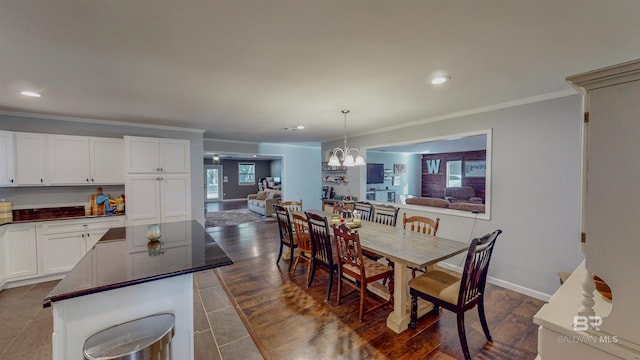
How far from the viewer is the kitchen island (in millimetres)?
1252

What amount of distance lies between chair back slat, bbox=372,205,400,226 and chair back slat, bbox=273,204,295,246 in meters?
1.32

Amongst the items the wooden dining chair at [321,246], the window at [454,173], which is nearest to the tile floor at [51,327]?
the wooden dining chair at [321,246]

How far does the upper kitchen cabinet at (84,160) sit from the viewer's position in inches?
136

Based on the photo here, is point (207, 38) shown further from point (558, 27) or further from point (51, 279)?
point (51, 279)

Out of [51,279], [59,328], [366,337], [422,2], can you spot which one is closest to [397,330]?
[366,337]

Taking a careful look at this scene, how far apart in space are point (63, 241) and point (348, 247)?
3.90 m

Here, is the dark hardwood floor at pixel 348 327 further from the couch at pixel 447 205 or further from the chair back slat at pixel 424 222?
the couch at pixel 447 205

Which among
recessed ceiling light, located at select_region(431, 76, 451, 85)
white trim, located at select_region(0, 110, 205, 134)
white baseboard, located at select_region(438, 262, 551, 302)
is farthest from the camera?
white trim, located at select_region(0, 110, 205, 134)

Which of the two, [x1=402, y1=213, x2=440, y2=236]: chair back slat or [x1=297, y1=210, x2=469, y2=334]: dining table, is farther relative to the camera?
[x1=402, y1=213, x2=440, y2=236]: chair back slat

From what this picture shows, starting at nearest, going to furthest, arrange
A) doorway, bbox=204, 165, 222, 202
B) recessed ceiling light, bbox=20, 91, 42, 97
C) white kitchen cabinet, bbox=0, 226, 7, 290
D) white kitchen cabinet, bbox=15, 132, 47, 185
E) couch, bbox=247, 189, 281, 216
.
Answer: recessed ceiling light, bbox=20, 91, 42, 97 → white kitchen cabinet, bbox=0, 226, 7, 290 → white kitchen cabinet, bbox=15, 132, 47, 185 → couch, bbox=247, 189, 281, 216 → doorway, bbox=204, 165, 222, 202

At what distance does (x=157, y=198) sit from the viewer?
3969 mm

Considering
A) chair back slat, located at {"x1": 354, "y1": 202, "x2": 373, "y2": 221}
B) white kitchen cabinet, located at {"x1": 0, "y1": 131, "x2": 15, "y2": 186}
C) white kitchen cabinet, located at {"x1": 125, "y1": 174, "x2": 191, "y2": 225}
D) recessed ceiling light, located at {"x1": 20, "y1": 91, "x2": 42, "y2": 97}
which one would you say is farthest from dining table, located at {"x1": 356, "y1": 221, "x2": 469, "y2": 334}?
white kitchen cabinet, located at {"x1": 0, "y1": 131, "x2": 15, "y2": 186}

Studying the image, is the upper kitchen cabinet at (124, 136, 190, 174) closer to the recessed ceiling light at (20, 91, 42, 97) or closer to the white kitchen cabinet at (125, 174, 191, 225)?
the white kitchen cabinet at (125, 174, 191, 225)

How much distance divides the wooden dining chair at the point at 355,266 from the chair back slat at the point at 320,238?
0.15m
